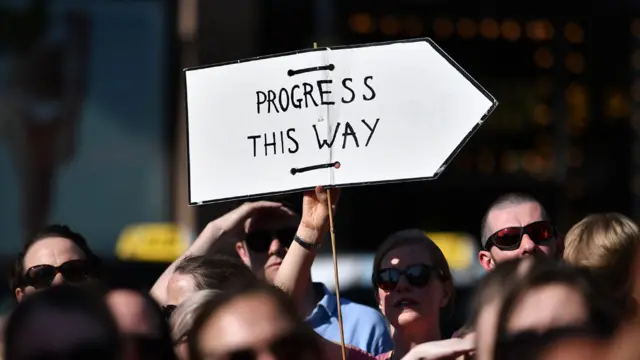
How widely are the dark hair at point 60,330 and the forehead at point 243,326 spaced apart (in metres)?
0.24

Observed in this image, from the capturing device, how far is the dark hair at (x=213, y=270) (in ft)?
12.7

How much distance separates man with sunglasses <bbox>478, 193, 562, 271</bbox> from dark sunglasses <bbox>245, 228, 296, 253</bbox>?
828 mm

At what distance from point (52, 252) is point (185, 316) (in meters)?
1.46

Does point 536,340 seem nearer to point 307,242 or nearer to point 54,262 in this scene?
point 307,242

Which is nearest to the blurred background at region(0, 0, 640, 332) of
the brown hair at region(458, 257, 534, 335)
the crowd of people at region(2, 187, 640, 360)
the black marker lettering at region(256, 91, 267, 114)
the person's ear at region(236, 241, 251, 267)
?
the person's ear at region(236, 241, 251, 267)

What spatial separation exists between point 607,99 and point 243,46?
3693 mm

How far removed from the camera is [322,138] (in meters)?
4.18

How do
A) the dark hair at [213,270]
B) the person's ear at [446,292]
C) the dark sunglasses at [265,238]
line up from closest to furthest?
the dark hair at [213,270]
the person's ear at [446,292]
the dark sunglasses at [265,238]

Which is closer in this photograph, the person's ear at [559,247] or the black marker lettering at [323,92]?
the black marker lettering at [323,92]

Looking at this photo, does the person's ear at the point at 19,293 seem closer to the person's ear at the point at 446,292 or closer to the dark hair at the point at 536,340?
the person's ear at the point at 446,292

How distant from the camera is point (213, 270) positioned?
13.0ft

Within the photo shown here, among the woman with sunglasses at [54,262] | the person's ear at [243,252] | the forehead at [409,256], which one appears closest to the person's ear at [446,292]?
the forehead at [409,256]

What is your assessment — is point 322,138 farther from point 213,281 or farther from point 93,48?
point 93,48

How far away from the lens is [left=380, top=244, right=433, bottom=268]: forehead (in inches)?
173
